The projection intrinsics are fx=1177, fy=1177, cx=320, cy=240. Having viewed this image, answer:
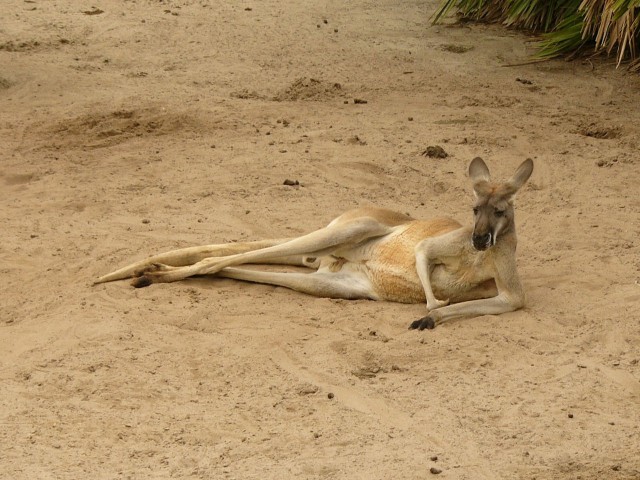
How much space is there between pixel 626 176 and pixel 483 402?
136 inches

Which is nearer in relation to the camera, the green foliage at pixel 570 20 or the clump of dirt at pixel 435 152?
the clump of dirt at pixel 435 152

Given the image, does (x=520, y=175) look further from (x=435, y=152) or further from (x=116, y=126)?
(x=116, y=126)

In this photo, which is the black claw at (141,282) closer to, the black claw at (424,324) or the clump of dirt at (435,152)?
the black claw at (424,324)

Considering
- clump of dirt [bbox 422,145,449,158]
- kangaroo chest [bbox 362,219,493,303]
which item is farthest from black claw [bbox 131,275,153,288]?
clump of dirt [bbox 422,145,449,158]

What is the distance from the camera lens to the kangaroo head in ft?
18.8

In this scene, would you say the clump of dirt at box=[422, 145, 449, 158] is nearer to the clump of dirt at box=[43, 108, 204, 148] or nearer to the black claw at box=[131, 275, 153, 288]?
the clump of dirt at box=[43, 108, 204, 148]

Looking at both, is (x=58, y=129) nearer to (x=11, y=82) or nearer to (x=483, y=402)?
(x=11, y=82)

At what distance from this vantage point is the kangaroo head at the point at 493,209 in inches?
226

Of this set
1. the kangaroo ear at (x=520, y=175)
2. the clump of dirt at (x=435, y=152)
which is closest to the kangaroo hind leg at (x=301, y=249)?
the kangaroo ear at (x=520, y=175)

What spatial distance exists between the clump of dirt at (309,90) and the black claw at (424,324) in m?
3.94

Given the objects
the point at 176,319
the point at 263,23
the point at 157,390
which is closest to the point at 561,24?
the point at 263,23

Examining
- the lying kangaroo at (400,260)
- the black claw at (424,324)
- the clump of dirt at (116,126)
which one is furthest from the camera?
the clump of dirt at (116,126)

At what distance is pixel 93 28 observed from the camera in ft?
35.2

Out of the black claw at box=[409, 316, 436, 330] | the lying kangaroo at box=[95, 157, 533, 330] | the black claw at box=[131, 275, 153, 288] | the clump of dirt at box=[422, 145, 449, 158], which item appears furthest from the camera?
the clump of dirt at box=[422, 145, 449, 158]
